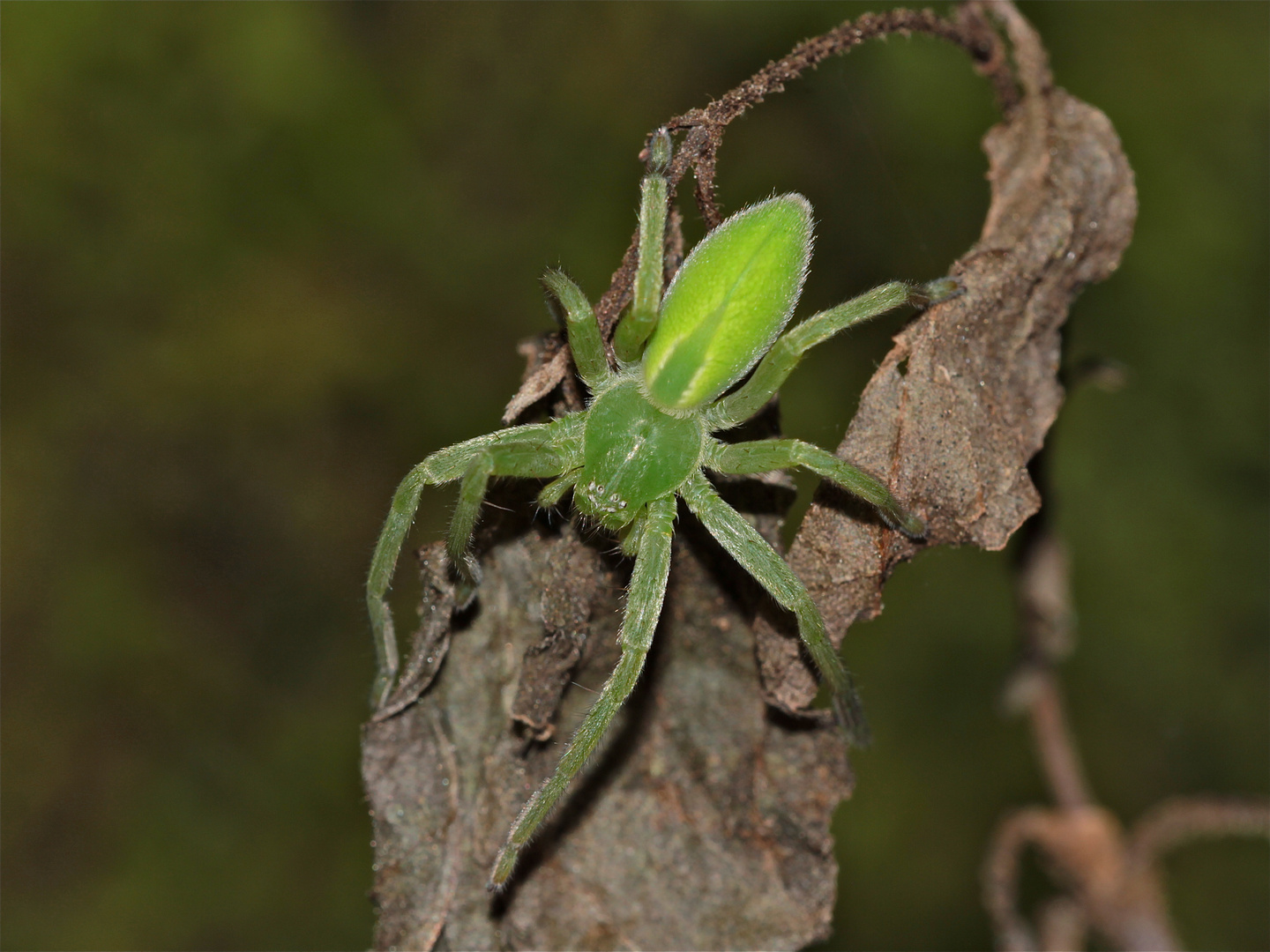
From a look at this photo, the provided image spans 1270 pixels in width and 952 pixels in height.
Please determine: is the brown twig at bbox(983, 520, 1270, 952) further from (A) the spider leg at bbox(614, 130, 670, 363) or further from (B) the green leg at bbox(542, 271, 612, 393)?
(B) the green leg at bbox(542, 271, 612, 393)

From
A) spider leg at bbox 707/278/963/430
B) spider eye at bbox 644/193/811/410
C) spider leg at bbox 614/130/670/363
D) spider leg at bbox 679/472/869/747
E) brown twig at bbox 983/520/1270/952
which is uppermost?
spider leg at bbox 614/130/670/363

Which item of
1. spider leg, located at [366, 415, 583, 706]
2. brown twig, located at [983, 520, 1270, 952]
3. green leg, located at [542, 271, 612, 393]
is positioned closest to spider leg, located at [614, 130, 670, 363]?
green leg, located at [542, 271, 612, 393]

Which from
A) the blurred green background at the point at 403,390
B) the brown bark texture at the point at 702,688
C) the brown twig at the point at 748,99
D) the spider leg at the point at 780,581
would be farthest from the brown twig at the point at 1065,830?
the brown twig at the point at 748,99

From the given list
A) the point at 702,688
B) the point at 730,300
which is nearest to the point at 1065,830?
the point at 702,688

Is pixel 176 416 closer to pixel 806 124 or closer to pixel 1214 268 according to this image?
pixel 806 124

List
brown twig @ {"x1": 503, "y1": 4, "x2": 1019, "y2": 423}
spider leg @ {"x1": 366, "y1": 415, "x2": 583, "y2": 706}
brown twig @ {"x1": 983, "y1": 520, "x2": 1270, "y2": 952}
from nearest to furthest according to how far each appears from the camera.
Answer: brown twig @ {"x1": 503, "y1": 4, "x2": 1019, "y2": 423}, spider leg @ {"x1": 366, "y1": 415, "x2": 583, "y2": 706}, brown twig @ {"x1": 983, "y1": 520, "x2": 1270, "y2": 952}

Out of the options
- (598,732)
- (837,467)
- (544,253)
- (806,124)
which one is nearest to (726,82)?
(806,124)

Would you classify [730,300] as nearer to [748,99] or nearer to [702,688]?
[748,99]

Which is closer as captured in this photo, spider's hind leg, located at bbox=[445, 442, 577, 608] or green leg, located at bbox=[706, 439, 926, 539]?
green leg, located at bbox=[706, 439, 926, 539]
